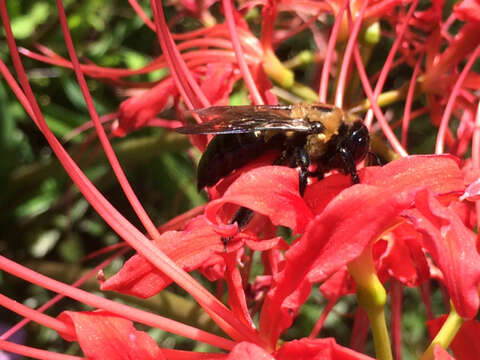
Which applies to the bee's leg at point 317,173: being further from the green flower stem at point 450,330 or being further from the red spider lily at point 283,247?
the green flower stem at point 450,330

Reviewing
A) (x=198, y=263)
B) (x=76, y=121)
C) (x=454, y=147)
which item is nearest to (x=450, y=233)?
(x=198, y=263)

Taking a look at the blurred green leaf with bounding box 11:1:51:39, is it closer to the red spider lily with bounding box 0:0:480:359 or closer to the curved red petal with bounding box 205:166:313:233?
the red spider lily with bounding box 0:0:480:359

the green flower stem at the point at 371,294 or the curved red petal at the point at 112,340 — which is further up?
the curved red petal at the point at 112,340

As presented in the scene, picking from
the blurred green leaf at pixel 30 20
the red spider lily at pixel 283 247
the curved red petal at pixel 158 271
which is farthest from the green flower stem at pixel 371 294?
the blurred green leaf at pixel 30 20

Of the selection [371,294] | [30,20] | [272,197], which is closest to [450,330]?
[371,294]

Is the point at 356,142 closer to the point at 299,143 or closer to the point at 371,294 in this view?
the point at 299,143

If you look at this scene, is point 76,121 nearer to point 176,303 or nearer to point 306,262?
point 176,303

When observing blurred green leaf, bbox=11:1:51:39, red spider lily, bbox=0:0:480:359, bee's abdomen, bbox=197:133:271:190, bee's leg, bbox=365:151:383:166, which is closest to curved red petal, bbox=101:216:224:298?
red spider lily, bbox=0:0:480:359
